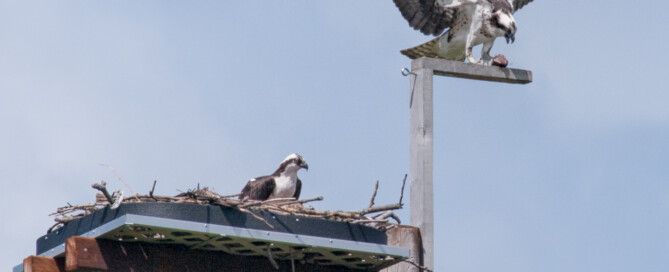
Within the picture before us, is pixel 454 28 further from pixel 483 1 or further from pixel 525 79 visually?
pixel 525 79

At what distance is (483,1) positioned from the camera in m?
12.2

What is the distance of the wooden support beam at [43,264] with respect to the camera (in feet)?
33.2

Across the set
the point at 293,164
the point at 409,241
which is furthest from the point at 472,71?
the point at 293,164

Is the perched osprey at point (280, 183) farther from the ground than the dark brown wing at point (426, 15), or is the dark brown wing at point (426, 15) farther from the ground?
the dark brown wing at point (426, 15)

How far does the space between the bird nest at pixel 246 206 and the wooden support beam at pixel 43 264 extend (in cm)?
32

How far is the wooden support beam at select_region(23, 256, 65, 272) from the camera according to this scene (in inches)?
399

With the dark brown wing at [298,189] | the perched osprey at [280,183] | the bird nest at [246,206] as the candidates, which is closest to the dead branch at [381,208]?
the bird nest at [246,206]

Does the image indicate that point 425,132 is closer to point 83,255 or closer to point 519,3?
point 519,3

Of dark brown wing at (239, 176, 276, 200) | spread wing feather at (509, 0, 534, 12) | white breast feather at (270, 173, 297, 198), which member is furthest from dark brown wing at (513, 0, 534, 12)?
dark brown wing at (239, 176, 276, 200)

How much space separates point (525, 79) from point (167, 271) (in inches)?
127

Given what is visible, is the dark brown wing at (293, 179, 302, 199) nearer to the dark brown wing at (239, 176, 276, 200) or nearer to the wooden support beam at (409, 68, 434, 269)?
the dark brown wing at (239, 176, 276, 200)

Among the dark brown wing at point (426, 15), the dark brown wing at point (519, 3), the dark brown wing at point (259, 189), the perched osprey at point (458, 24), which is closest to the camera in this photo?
the perched osprey at point (458, 24)

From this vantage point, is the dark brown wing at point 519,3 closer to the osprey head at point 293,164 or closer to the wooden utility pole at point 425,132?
the wooden utility pole at point 425,132

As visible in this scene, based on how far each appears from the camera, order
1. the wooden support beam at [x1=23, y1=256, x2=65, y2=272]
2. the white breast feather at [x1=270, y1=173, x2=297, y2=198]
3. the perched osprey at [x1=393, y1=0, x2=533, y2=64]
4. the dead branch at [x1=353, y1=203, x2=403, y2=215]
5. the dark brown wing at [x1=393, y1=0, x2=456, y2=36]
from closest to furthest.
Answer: the wooden support beam at [x1=23, y1=256, x2=65, y2=272]
the dead branch at [x1=353, y1=203, x2=403, y2=215]
the perched osprey at [x1=393, y1=0, x2=533, y2=64]
the dark brown wing at [x1=393, y1=0, x2=456, y2=36]
the white breast feather at [x1=270, y1=173, x2=297, y2=198]
